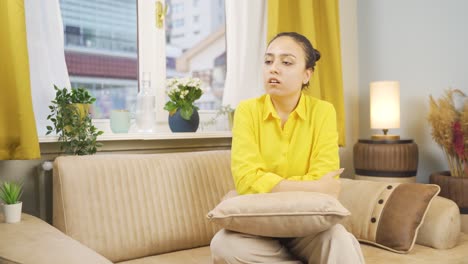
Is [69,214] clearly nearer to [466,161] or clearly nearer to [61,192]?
[61,192]

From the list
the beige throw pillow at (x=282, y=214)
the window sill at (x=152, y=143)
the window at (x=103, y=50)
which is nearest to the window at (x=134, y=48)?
the window at (x=103, y=50)

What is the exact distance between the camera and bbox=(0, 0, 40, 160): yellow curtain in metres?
1.65

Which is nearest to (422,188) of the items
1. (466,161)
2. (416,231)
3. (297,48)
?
(416,231)

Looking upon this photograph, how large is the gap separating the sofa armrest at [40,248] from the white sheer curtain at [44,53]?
670mm

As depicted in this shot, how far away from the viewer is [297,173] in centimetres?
169

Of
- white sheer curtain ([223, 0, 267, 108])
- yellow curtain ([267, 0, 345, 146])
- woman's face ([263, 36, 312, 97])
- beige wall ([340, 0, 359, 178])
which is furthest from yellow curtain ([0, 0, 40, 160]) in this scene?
beige wall ([340, 0, 359, 178])

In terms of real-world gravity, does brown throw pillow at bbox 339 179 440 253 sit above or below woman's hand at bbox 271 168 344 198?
below

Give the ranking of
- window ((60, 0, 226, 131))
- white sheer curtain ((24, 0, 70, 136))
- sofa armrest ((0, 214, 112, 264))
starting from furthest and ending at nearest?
window ((60, 0, 226, 131))
white sheer curtain ((24, 0, 70, 136))
sofa armrest ((0, 214, 112, 264))

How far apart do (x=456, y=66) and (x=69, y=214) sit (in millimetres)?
2048

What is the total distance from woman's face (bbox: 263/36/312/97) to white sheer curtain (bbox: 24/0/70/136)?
932mm

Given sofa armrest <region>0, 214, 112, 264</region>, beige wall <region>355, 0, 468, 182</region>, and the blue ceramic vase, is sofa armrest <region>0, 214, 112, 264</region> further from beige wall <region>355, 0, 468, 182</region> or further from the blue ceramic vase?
beige wall <region>355, 0, 468, 182</region>

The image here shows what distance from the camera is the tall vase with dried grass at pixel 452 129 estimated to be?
2.16 m

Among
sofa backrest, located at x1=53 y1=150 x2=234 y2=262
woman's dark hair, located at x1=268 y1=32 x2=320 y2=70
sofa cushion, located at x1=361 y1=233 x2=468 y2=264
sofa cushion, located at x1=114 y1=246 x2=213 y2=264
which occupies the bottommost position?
sofa cushion, located at x1=361 y1=233 x2=468 y2=264

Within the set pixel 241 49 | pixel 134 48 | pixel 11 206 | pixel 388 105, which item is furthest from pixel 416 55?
pixel 11 206
